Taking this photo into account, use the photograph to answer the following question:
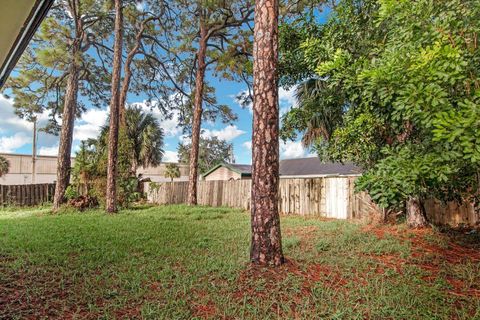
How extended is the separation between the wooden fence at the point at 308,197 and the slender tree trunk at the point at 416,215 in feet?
3.69

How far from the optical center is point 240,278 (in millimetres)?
3000

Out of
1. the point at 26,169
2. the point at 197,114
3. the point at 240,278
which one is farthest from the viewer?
the point at 26,169

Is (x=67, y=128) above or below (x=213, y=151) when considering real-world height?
below

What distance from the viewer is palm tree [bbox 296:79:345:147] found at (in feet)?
15.6

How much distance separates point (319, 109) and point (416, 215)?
2.75 meters

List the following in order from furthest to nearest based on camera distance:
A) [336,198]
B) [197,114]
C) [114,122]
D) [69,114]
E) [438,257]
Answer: [197,114] → [69,114] → [114,122] → [336,198] → [438,257]

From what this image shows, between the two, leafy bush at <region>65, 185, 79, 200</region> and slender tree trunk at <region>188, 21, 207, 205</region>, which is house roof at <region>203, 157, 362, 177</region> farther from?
leafy bush at <region>65, 185, 79, 200</region>

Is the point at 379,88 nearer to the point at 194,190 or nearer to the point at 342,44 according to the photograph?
the point at 342,44

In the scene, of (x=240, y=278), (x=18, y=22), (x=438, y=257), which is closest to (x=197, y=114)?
(x=240, y=278)

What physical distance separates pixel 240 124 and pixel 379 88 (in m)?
12.3

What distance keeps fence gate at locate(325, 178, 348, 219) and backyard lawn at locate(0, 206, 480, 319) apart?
2859 mm

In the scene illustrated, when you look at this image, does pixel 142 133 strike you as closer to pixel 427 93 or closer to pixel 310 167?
pixel 310 167

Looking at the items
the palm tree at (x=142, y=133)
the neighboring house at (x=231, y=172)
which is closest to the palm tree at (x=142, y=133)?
the palm tree at (x=142, y=133)

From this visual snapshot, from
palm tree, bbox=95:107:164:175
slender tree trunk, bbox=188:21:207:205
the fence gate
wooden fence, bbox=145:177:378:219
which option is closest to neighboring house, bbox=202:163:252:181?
palm tree, bbox=95:107:164:175
